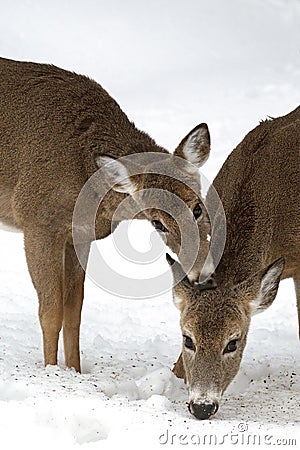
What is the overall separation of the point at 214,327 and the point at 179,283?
1.64 feet

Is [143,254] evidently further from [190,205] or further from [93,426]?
[93,426]

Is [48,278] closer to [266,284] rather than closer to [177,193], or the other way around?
[177,193]

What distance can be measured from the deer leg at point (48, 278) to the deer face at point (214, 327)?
4.15 ft

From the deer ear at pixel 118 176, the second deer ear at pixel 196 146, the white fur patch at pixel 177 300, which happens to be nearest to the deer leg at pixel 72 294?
the deer ear at pixel 118 176

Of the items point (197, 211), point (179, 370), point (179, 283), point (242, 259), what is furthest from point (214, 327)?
point (179, 370)

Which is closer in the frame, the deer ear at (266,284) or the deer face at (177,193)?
the deer ear at (266,284)

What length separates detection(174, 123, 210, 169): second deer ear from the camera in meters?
7.10

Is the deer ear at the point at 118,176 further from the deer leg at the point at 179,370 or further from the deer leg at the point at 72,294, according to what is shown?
the deer leg at the point at 179,370

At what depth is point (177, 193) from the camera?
22.5 ft

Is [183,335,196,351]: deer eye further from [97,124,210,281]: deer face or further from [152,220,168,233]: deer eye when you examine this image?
[152,220,168,233]: deer eye

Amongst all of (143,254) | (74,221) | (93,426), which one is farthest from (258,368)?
(93,426)

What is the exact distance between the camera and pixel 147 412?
5.85m

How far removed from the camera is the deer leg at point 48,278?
723cm

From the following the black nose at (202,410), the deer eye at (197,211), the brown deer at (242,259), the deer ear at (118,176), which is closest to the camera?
the black nose at (202,410)
